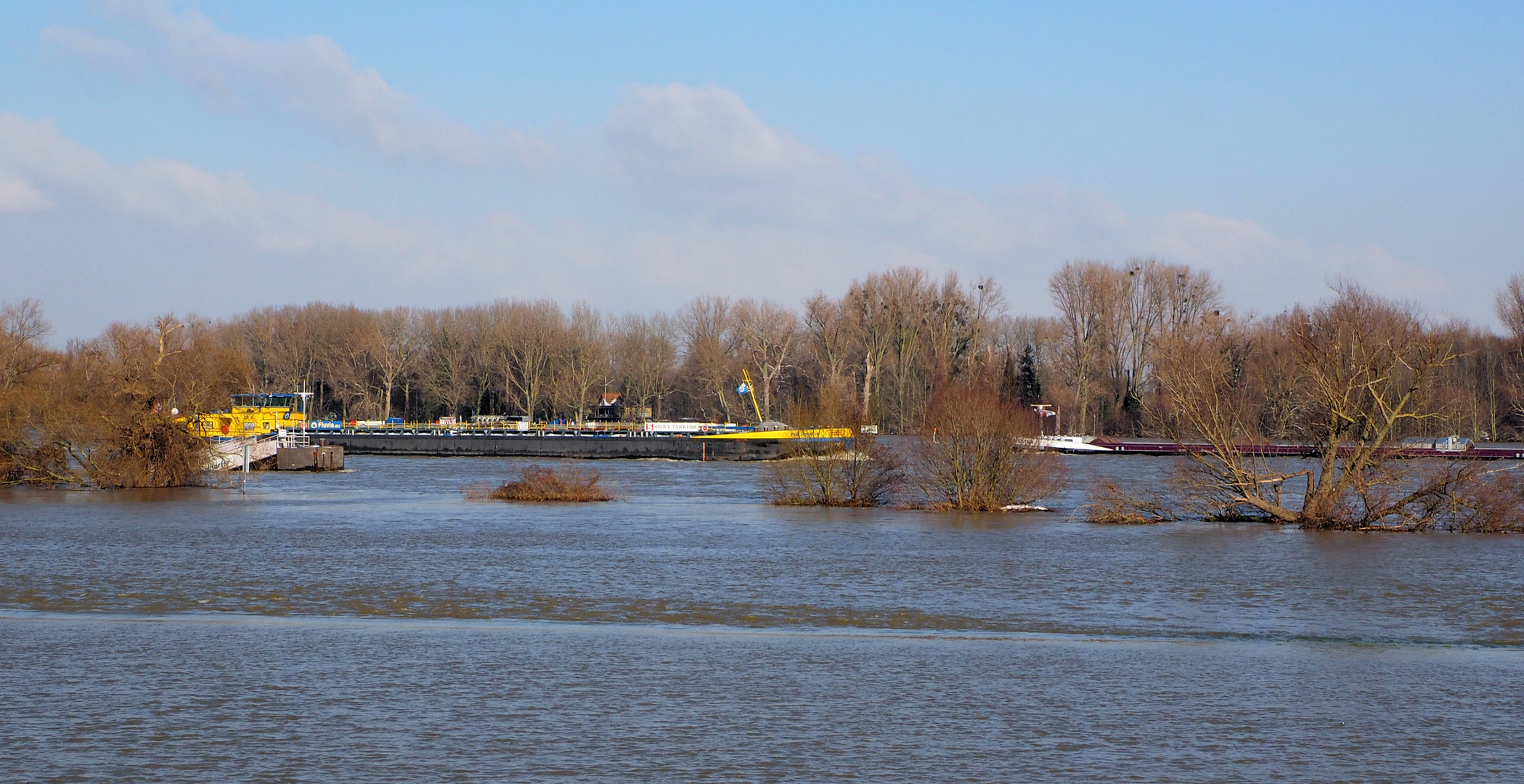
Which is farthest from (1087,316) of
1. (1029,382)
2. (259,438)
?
(259,438)

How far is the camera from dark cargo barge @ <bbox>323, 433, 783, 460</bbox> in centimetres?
9075

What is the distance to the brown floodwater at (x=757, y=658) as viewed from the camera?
12.0 meters

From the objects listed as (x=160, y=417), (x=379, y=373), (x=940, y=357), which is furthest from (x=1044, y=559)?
(x=379, y=373)

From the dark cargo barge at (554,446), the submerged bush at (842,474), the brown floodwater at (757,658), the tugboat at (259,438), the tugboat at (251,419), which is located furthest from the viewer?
the dark cargo barge at (554,446)

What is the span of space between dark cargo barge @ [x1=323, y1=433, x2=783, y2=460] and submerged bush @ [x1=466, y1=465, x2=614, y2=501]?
121 feet

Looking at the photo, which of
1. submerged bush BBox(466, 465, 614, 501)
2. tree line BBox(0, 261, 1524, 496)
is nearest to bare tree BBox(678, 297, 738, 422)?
tree line BBox(0, 261, 1524, 496)

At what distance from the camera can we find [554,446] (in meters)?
95.5

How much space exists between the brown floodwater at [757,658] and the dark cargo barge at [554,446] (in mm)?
55222

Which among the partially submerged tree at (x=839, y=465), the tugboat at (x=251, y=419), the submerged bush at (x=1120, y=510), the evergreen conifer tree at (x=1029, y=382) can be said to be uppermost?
the evergreen conifer tree at (x=1029, y=382)

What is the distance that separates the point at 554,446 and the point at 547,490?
46.3 metres

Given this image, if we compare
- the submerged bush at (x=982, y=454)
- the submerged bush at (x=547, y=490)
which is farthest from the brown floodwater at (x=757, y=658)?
the submerged bush at (x=547, y=490)

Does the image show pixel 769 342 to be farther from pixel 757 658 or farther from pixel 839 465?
pixel 757 658

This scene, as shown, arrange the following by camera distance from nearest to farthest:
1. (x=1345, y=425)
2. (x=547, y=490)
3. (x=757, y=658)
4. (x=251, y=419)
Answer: (x=757, y=658) → (x=1345, y=425) → (x=547, y=490) → (x=251, y=419)

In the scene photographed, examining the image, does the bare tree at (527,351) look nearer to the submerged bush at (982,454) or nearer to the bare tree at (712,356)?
the bare tree at (712,356)
